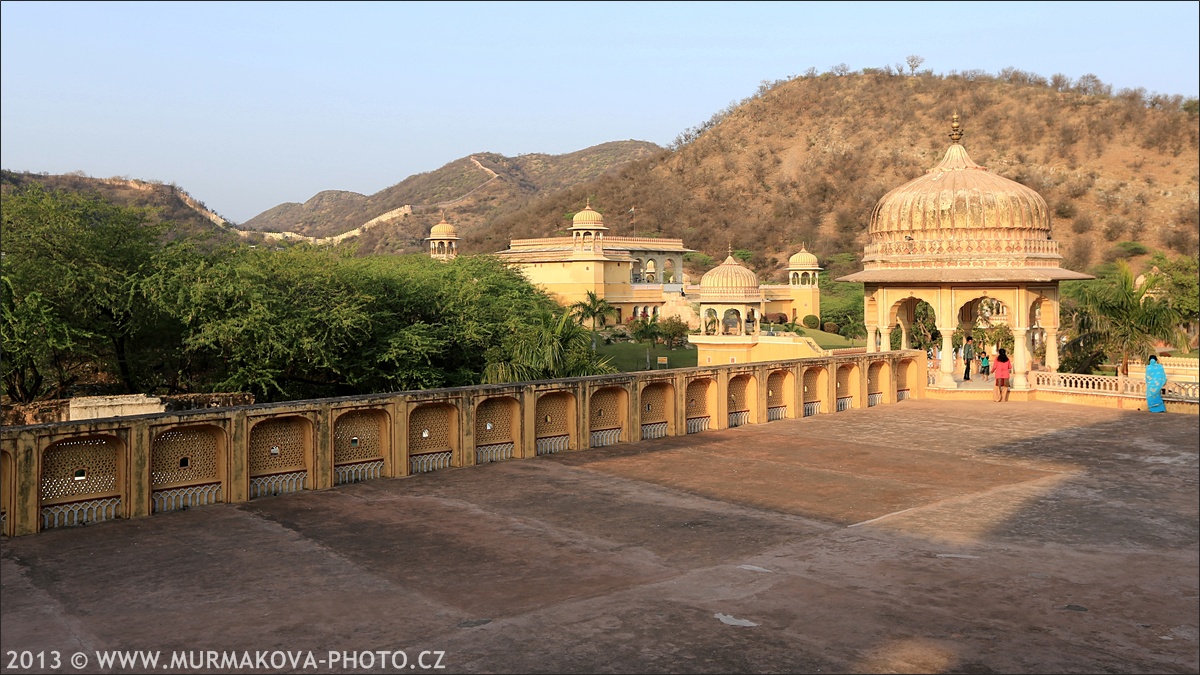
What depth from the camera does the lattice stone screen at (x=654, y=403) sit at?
64.5 ft

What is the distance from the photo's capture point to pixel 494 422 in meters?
17.0

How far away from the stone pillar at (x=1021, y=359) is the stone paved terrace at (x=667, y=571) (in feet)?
35.3

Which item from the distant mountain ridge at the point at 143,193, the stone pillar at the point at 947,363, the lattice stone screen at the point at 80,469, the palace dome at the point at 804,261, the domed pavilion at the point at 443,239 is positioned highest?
the distant mountain ridge at the point at 143,193

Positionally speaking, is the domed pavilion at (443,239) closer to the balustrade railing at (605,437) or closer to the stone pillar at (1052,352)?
the stone pillar at (1052,352)

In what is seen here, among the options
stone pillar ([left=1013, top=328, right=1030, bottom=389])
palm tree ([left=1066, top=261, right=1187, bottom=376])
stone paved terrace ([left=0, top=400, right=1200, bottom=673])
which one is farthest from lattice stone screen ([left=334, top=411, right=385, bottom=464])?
palm tree ([left=1066, top=261, right=1187, bottom=376])

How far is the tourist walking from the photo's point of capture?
87.0 feet

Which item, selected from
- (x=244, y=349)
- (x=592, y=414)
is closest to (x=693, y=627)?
(x=592, y=414)

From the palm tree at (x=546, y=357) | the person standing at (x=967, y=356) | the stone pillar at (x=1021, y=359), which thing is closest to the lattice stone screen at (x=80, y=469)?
the palm tree at (x=546, y=357)

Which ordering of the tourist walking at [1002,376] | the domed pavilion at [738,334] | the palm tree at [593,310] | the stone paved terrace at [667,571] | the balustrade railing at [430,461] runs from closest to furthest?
the stone paved terrace at [667,571] < the balustrade railing at [430,461] < the tourist walking at [1002,376] < the domed pavilion at [738,334] < the palm tree at [593,310]

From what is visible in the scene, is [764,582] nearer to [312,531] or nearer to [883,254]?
[312,531]

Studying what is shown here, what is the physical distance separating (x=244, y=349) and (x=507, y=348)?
7.32m

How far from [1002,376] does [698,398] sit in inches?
400

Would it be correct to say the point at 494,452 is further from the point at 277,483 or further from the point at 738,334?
the point at 738,334

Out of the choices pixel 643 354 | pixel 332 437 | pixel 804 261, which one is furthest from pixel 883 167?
pixel 332 437
